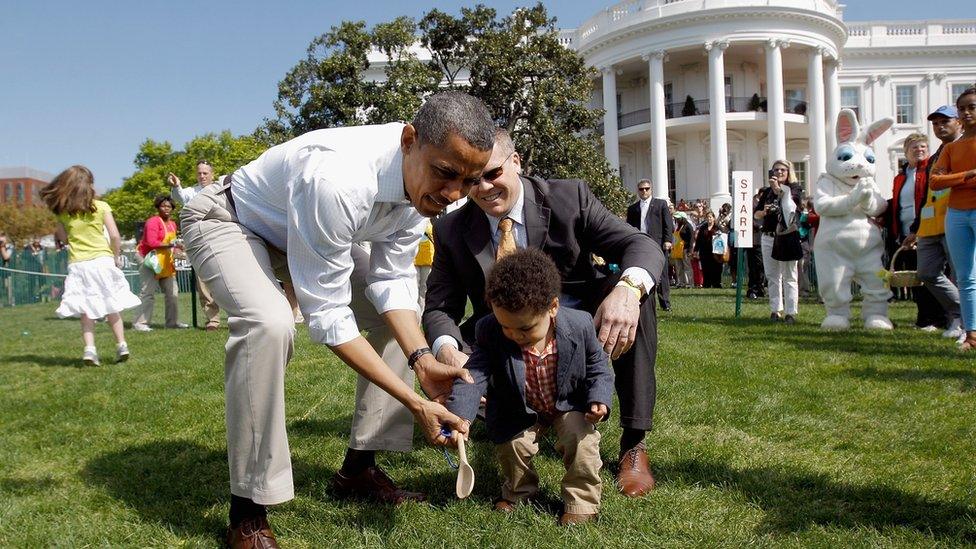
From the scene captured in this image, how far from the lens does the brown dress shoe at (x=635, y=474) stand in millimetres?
3289

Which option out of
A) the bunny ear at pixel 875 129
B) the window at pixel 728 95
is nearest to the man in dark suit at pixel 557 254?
the bunny ear at pixel 875 129

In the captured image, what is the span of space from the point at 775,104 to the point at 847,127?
28.9m

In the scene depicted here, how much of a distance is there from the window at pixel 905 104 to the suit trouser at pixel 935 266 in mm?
41934

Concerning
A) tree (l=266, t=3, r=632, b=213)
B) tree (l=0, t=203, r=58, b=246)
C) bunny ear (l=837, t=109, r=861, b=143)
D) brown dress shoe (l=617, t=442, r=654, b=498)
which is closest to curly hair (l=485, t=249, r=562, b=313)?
brown dress shoe (l=617, t=442, r=654, b=498)

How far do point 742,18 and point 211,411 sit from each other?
3594 centimetres

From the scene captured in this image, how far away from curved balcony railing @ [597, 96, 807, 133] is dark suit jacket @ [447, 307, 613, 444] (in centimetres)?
3540

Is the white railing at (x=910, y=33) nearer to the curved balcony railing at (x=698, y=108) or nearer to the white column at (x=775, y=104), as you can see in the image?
the curved balcony railing at (x=698, y=108)

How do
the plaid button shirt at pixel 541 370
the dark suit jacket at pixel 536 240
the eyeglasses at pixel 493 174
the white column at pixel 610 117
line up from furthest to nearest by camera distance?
the white column at pixel 610 117 → the dark suit jacket at pixel 536 240 → the eyeglasses at pixel 493 174 → the plaid button shirt at pixel 541 370

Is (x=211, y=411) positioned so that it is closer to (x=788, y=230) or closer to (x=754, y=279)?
(x=788, y=230)

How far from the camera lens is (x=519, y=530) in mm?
2867

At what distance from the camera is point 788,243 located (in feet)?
30.3

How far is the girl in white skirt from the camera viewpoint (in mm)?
7590

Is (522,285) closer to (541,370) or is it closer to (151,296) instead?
(541,370)

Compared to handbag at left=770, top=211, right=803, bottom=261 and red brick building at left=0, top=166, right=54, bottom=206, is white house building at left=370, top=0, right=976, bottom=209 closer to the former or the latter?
handbag at left=770, top=211, right=803, bottom=261
